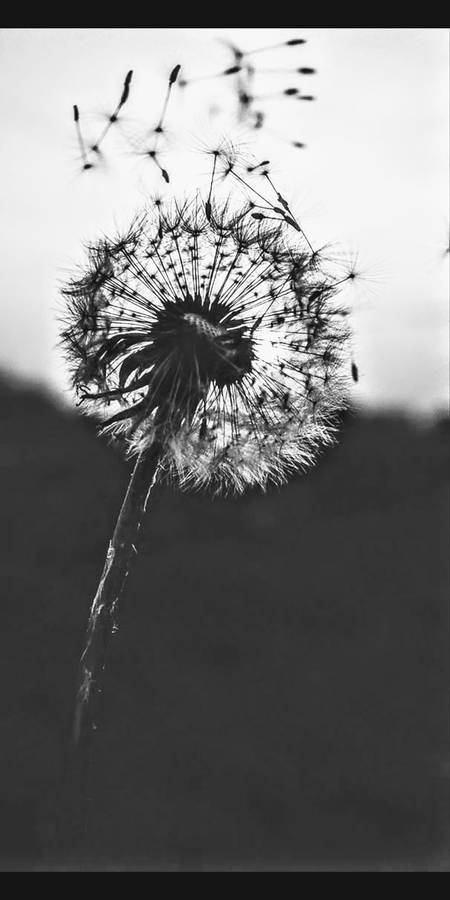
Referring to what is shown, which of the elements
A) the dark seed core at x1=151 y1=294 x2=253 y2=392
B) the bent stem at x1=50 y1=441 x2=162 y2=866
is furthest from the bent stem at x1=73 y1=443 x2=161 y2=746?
the dark seed core at x1=151 y1=294 x2=253 y2=392

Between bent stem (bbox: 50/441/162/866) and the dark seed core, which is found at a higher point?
the dark seed core

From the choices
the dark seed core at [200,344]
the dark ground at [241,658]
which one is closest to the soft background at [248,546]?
the dark ground at [241,658]

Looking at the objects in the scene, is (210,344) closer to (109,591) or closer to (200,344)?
(200,344)

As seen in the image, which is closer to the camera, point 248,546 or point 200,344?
A: point 200,344

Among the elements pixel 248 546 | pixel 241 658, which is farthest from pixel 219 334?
pixel 241 658

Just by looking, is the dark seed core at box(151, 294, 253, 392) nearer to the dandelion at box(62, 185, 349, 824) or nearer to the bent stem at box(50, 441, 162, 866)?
the dandelion at box(62, 185, 349, 824)

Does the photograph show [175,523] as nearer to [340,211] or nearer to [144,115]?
[340,211]

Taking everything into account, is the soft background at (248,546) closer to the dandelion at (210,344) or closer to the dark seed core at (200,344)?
the dandelion at (210,344)
